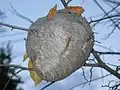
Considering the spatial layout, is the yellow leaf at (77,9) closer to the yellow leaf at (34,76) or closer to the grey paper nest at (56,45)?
the grey paper nest at (56,45)

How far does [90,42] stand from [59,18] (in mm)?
218

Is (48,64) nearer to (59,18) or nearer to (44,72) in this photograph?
(44,72)

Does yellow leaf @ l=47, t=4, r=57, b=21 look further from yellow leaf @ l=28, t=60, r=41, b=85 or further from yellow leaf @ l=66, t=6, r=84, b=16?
yellow leaf @ l=28, t=60, r=41, b=85

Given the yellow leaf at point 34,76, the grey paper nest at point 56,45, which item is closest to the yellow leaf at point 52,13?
the grey paper nest at point 56,45

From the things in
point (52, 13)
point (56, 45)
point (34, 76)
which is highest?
point (52, 13)

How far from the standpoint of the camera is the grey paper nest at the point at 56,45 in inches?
61.9

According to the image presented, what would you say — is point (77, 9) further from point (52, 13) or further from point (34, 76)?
point (34, 76)

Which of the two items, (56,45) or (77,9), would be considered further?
(77,9)

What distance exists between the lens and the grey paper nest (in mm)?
1571

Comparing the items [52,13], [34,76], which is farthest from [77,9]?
[34,76]

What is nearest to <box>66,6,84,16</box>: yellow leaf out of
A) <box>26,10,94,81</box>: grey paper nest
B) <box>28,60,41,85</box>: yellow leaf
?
<box>26,10,94,81</box>: grey paper nest

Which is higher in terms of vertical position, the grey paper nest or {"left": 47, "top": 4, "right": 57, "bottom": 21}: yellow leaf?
{"left": 47, "top": 4, "right": 57, "bottom": 21}: yellow leaf

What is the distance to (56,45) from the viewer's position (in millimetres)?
1571

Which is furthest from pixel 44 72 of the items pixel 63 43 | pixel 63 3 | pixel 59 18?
pixel 63 3
